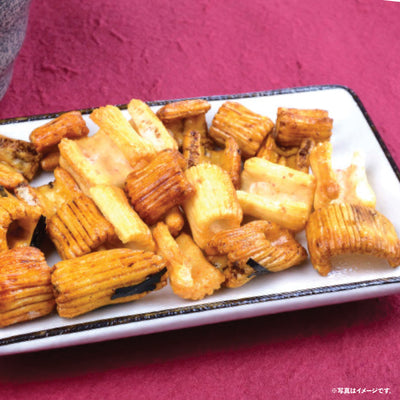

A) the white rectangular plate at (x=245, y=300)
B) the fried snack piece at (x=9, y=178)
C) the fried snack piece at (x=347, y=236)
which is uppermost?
the fried snack piece at (x=9, y=178)

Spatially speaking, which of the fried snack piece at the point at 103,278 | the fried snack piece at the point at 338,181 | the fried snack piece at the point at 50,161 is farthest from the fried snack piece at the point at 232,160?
the fried snack piece at the point at 50,161

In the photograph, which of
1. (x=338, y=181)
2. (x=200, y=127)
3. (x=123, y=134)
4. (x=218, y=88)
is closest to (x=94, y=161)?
(x=123, y=134)

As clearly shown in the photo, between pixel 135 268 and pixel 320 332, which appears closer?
pixel 135 268

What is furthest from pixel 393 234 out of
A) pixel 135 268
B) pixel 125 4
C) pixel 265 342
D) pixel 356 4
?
pixel 125 4

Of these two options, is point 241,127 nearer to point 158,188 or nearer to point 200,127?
point 200,127

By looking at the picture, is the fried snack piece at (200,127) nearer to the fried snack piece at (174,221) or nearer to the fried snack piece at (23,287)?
the fried snack piece at (174,221)

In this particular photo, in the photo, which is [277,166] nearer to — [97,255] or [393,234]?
[393,234]

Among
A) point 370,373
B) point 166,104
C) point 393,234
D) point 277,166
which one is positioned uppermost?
point 166,104
